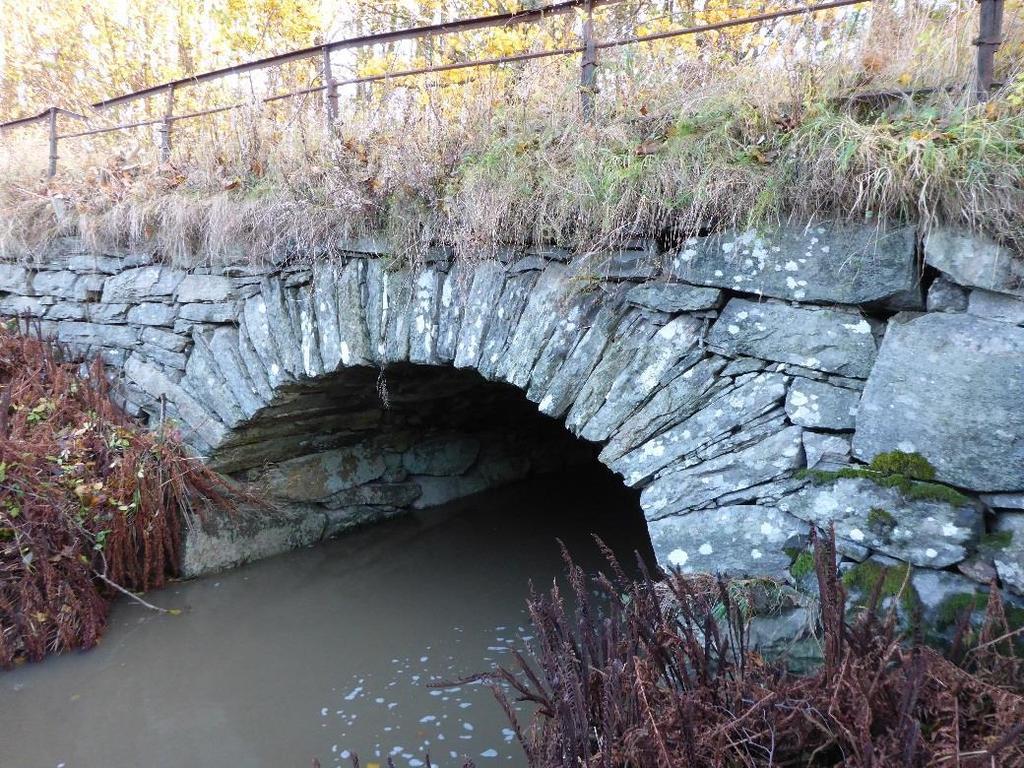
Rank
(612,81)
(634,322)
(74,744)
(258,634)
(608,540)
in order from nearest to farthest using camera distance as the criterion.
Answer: (634,322) → (74,744) → (612,81) → (258,634) → (608,540)

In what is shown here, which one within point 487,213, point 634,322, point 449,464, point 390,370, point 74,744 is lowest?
point 74,744

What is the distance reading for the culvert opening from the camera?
17.3ft

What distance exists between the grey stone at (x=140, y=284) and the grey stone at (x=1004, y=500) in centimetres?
469

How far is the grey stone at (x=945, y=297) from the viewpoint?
2.57 metres

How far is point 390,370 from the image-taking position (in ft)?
16.6

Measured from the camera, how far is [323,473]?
19.3ft

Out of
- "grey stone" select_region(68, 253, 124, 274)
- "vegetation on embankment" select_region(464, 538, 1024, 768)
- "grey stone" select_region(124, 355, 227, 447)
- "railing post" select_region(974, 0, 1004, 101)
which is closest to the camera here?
"vegetation on embankment" select_region(464, 538, 1024, 768)

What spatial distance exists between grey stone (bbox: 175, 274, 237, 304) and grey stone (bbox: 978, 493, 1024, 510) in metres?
4.12

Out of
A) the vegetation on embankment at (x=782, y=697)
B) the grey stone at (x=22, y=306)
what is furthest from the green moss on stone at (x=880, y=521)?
the grey stone at (x=22, y=306)

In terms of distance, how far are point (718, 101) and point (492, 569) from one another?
3298 mm

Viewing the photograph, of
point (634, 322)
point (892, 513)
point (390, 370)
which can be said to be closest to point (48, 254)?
point (390, 370)

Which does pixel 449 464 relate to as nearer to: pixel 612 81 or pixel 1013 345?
pixel 612 81

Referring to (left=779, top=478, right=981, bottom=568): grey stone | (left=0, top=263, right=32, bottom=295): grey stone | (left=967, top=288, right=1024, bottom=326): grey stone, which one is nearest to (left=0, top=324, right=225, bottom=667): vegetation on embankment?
(left=0, top=263, right=32, bottom=295): grey stone

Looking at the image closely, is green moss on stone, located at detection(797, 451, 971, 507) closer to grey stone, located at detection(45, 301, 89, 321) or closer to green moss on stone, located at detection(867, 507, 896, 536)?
green moss on stone, located at detection(867, 507, 896, 536)
